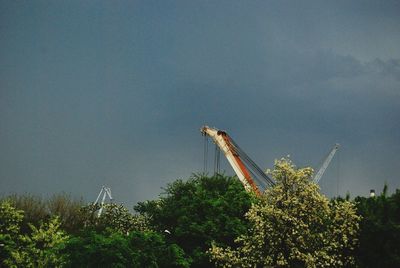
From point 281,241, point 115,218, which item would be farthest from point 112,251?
point 115,218

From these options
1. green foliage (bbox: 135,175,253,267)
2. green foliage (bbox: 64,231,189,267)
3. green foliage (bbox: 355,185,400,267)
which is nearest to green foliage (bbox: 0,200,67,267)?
green foliage (bbox: 64,231,189,267)

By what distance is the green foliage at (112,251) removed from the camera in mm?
43531

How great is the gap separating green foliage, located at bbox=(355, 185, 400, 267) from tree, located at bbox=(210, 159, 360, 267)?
1.82 meters

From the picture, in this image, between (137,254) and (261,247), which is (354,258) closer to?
(261,247)

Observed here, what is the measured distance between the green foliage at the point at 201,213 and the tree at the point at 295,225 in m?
12.6

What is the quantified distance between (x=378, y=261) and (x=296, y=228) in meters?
7.61

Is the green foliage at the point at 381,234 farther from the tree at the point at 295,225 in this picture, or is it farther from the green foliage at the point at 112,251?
the green foliage at the point at 112,251

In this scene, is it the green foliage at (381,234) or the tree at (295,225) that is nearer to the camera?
the tree at (295,225)

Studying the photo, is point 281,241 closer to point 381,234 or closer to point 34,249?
point 381,234

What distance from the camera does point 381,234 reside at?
45562mm

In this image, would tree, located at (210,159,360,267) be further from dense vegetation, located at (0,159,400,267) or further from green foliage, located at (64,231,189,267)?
green foliage, located at (64,231,189,267)

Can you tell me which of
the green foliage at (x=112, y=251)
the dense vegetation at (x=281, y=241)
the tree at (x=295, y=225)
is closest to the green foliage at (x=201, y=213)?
the dense vegetation at (x=281, y=241)

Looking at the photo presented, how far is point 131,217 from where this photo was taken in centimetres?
8094

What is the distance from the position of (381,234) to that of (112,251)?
20.8m
